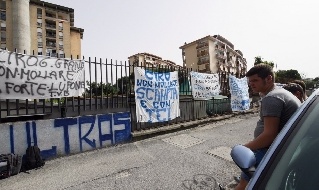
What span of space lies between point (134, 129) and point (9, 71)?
3654 millimetres

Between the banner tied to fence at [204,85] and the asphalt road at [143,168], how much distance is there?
2.94 metres

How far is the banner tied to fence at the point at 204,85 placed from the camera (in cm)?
998

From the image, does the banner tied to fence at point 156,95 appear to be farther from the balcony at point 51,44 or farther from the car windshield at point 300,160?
the balcony at point 51,44

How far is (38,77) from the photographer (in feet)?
18.3

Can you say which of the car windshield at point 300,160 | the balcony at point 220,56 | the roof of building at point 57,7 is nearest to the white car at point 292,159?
the car windshield at point 300,160

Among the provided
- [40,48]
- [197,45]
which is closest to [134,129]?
[40,48]

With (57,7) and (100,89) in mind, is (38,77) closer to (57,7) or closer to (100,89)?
(100,89)

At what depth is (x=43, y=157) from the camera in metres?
5.52


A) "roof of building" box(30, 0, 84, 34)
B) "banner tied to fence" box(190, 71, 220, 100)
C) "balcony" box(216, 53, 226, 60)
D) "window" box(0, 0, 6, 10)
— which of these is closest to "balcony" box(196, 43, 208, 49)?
"balcony" box(216, 53, 226, 60)

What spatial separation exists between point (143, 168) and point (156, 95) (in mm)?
3260

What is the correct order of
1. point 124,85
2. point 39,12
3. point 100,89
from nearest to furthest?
point 100,89
point 124,85
point 39,12

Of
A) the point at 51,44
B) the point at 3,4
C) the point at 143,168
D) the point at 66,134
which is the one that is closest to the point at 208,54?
the point at 51,44

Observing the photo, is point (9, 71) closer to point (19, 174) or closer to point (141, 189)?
point (19, 174)

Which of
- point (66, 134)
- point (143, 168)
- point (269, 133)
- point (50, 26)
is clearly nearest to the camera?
point (269, 133)
